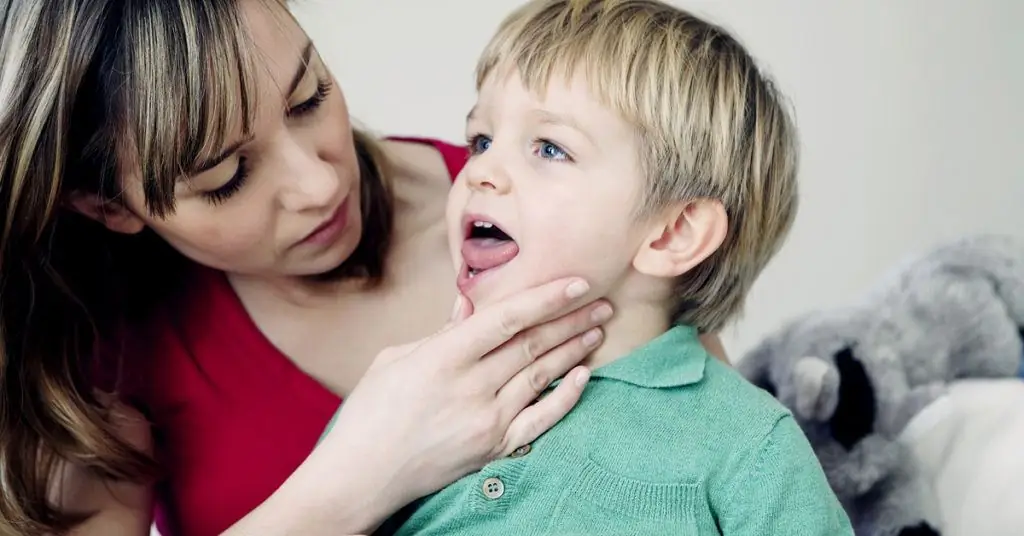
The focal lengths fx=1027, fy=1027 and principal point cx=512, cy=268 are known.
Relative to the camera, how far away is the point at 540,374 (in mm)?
953

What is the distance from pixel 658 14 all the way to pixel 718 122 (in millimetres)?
121

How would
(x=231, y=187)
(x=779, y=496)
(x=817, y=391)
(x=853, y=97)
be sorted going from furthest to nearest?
(x=853, y=97) < (x=817, y=391) < (x=231, y=187) < (x=779, y=496)

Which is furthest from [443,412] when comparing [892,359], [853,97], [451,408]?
[853,97]

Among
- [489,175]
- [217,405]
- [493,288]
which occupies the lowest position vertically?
[217,405]

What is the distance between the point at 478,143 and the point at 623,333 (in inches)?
9.3

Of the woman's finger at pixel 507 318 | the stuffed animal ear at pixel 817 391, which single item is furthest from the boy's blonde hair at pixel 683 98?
A: the stuffed animal ear at pixel 817 391

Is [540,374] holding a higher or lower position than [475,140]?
lower

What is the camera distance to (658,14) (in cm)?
96

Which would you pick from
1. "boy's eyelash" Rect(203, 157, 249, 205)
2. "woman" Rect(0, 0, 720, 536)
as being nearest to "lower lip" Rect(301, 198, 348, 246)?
"woman" Rect(0, 0, 720, 536)

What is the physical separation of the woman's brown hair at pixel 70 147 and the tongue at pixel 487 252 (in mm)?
240

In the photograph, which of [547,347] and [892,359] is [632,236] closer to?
[547,347]

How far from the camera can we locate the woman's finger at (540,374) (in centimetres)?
94

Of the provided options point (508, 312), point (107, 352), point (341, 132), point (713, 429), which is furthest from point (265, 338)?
point (713, 429)

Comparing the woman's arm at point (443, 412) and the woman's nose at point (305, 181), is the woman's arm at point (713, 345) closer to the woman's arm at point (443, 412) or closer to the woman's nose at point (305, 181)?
the woman's arm at point (443, 412)
